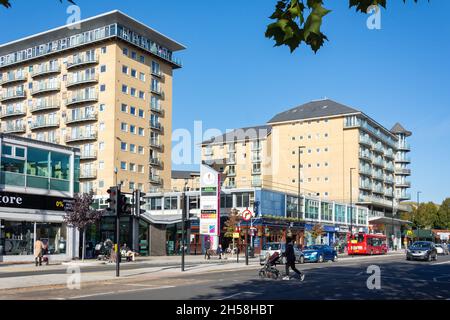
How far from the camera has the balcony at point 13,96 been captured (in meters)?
84.7

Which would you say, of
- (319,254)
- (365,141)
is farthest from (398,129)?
(319,254)

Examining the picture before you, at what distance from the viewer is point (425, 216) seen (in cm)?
12294

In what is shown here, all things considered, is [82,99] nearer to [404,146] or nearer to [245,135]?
[245,135]

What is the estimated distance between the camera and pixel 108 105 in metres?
74.2

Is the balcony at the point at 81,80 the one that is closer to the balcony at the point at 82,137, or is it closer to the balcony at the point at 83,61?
the balcony at the point at 83,61

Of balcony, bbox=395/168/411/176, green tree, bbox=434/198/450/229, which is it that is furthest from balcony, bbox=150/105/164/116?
green tree, bbox=434/198/450/229

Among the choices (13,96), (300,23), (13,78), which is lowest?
Result: (300,23)

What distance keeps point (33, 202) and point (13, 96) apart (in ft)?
173

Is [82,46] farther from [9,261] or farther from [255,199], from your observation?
[9,261]

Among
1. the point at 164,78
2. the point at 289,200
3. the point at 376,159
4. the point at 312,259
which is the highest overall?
the point at 164,78
